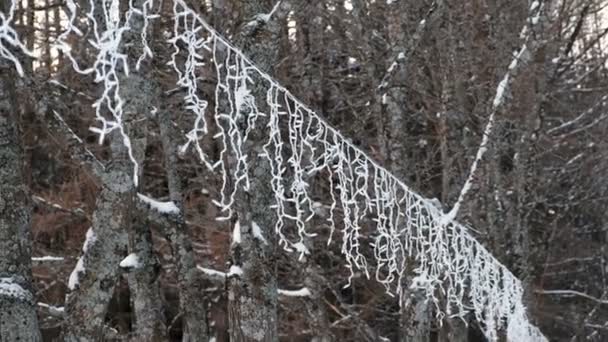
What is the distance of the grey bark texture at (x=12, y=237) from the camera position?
405cm

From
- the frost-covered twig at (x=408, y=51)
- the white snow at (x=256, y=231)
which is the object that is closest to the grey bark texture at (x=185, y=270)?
the white snow at (x=256, y=231)

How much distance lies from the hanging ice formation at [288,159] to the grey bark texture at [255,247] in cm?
9

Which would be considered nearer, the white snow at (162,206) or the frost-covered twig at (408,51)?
the white snow at (162,206)

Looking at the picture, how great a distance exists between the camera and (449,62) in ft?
28.4

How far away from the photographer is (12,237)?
13.5ft

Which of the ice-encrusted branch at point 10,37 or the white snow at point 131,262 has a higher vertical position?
the ice-encrusted branch at point 10,37

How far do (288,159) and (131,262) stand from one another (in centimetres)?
146

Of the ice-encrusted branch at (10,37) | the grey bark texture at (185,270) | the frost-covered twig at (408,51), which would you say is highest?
the frost-covered twig at (408,51)

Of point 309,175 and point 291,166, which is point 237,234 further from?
point 291,166

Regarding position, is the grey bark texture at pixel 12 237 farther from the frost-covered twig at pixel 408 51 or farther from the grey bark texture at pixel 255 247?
the frost-covered twig at pixel 408 51

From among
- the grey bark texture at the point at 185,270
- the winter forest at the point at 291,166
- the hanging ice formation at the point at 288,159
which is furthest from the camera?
the grey bark texture at the point at 185,270

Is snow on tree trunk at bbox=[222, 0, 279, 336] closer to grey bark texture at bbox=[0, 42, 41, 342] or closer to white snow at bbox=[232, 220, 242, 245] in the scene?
white snow at bbox=[232, 220, 242, 245]

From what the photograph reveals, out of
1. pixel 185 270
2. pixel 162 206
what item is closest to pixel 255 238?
pixel 162 206

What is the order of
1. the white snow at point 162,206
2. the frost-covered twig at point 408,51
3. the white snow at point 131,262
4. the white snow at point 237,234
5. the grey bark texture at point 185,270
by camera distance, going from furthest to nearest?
1. the frost-covered twig at point 408,51
2. the grey bark texture at point 185,270
3. the white snow at point 162,206
4. the white snow at point 237,234
5. the white snow at point 131,262
